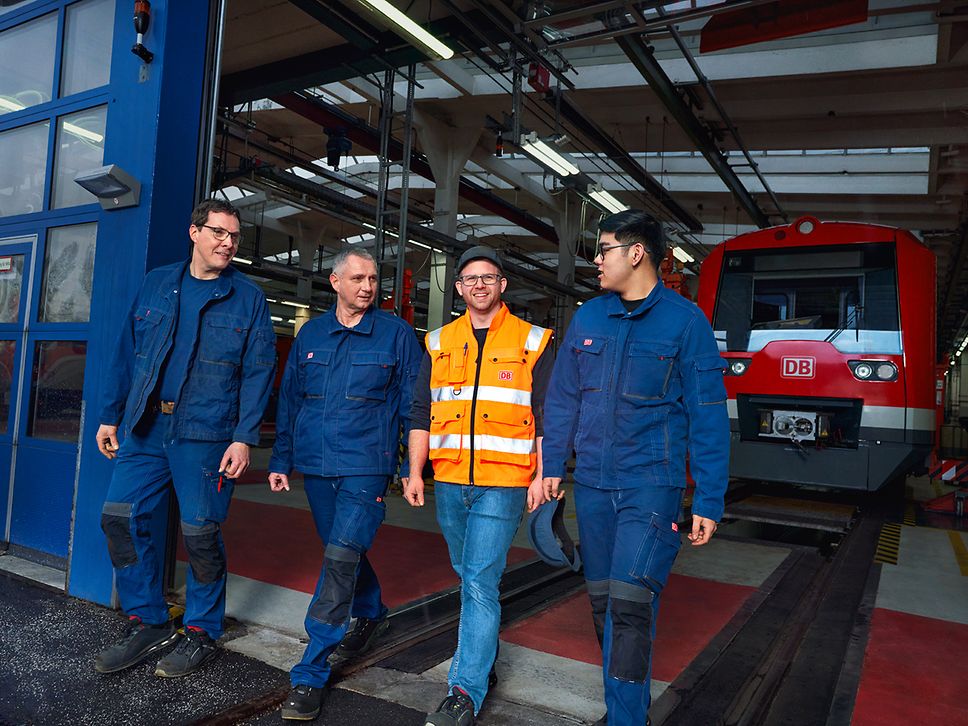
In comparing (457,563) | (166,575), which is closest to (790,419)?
(457,563)

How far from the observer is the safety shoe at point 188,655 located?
3.01m

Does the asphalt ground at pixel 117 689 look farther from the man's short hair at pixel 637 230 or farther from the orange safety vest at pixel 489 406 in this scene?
the man's short hair at pixel 637 230

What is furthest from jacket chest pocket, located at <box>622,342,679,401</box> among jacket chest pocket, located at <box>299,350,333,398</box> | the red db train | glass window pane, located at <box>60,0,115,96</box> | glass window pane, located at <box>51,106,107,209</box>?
the red db train

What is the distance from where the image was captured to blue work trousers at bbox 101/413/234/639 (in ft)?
10.3

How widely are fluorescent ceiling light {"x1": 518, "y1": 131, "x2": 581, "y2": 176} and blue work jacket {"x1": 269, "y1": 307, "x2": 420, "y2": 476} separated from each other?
20.2ft

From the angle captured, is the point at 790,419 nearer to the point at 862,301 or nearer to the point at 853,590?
the point at 862,301

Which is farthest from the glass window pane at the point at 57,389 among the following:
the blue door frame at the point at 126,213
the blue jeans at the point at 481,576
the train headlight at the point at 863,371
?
the train headlight at the point at 863,371

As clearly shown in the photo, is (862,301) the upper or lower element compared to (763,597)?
upper

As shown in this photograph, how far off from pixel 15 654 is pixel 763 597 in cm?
417

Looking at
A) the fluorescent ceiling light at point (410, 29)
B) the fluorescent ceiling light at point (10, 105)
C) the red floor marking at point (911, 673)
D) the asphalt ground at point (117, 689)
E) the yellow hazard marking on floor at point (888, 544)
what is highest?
the fluorescent ceiling light at point (410, 29)

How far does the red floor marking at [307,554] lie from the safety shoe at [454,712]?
1.57 m

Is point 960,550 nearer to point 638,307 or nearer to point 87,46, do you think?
point 638,307

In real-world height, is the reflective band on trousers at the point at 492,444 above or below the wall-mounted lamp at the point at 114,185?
below

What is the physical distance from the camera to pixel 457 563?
295 cm
